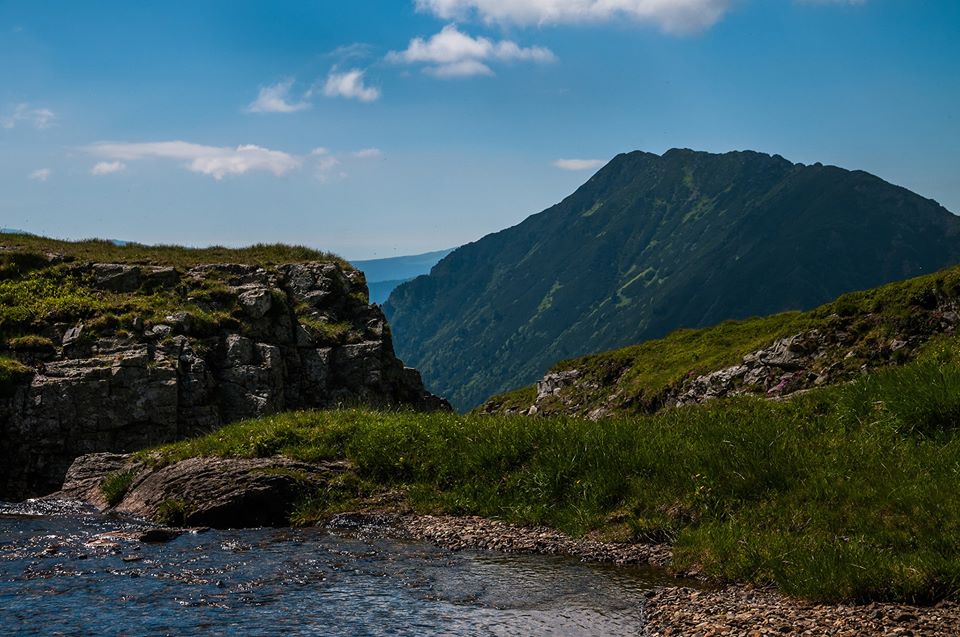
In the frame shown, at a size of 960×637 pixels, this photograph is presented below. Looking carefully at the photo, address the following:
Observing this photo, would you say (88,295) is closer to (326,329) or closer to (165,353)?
(165,353)

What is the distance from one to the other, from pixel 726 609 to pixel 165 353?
28539mm

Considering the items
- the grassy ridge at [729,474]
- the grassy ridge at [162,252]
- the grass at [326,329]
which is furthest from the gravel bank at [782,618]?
the grassy ridge at [162,252]

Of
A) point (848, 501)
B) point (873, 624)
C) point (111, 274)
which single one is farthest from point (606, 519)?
point (111, 274)

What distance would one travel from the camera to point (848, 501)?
13.4 m

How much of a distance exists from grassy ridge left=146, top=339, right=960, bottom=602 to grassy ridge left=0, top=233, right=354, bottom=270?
76.9ft

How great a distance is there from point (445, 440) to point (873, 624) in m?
12.2

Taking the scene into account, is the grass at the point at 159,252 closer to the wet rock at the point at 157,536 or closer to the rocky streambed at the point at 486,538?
the rocky streambed at the point at 486,538

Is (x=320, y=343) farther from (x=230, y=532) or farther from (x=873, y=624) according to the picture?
(x=873, y=624)

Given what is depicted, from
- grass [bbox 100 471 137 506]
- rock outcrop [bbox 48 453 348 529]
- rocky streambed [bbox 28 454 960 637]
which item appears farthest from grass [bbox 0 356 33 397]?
grass [bbox 100 471 137 506]

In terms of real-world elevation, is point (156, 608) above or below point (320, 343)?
below

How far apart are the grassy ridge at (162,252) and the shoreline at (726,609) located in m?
34.1

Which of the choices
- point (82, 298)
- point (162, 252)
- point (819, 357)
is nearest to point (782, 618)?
point (82, 298)

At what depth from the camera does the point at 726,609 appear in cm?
1067

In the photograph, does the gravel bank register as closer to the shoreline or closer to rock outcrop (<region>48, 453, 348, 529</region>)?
the shoreline
